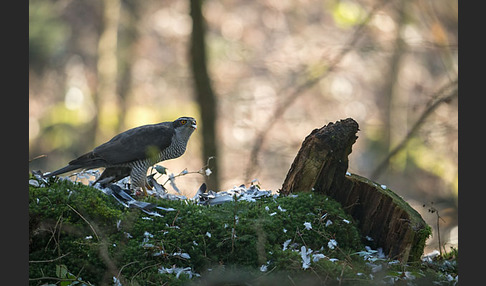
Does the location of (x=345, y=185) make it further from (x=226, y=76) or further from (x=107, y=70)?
(x=107, y=70)

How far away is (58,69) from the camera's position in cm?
1495

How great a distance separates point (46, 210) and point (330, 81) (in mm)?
12107

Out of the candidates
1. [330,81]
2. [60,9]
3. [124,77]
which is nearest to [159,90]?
[124,77]

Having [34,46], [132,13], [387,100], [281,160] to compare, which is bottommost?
[281,160]

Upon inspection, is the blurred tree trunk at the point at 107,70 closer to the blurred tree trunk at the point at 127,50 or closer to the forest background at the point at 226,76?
the forest background at the point at 226,76

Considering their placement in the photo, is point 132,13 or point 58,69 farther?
point 58,69

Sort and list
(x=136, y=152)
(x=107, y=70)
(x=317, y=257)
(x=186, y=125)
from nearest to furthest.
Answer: (x=317, y=257), (x=136, y=152), (x=186, y=125), (x=107, y=70)

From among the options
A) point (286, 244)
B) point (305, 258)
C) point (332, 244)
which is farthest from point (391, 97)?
point (305, 258)

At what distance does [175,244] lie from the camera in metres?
3.12

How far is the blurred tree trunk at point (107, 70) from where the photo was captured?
13047 mm

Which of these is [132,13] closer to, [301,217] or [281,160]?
[281,160]

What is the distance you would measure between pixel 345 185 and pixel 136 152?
1.88 metres

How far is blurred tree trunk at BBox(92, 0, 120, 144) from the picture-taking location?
13.0 meters

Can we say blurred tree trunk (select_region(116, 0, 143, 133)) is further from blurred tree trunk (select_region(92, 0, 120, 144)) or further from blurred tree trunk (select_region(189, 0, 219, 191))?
blurred tree trunk (select_region(189, 0, 219, 191))
